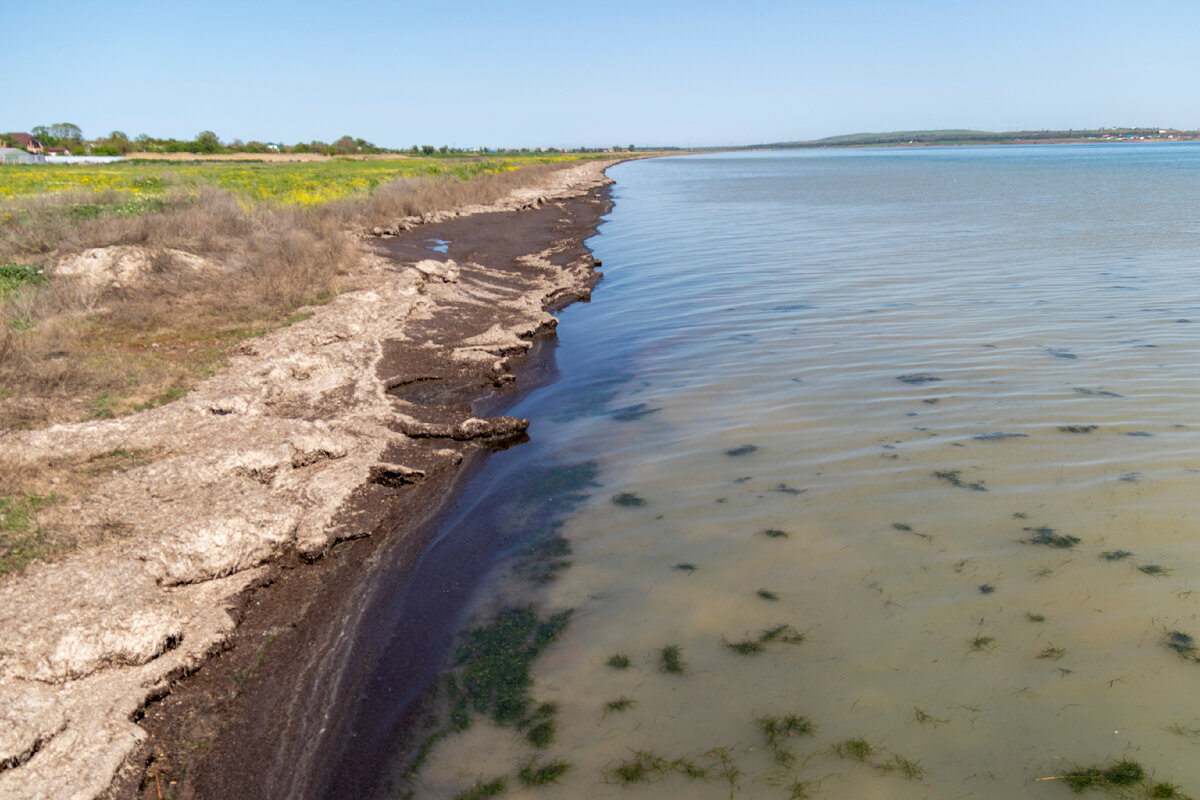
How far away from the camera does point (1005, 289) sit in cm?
1382

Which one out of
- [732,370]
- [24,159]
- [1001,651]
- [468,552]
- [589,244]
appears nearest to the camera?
[1001,651]

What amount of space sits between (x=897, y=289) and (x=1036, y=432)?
26.0ft

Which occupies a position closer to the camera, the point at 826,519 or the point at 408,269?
the point at 826,519

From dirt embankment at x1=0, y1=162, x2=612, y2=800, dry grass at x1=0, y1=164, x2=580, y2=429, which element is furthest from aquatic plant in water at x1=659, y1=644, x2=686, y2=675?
dry grass at x1=0, y1=164, x2=580, y2=429

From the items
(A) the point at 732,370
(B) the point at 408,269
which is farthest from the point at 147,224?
(A) the point at 732,370

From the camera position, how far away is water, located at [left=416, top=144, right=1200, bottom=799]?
12.6ft

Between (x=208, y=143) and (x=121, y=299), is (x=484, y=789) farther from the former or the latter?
(x=208, y=143)

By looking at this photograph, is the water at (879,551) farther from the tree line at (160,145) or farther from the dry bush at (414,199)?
the tree line at (160,145)

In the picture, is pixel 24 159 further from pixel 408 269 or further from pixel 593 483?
pixel 593 483

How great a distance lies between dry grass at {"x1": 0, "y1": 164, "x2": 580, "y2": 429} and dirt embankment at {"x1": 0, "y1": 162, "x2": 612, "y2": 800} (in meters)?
0.67

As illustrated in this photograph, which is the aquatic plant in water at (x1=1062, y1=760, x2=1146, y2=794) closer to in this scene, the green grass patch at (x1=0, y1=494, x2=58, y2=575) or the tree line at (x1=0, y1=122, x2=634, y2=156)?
the green grass patch at (x1=0, y1=494, x2=58, y2=575)

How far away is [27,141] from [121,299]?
112 metres

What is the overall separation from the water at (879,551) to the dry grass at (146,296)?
4.79 meters

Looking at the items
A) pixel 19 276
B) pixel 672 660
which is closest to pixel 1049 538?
pixel 672 660
